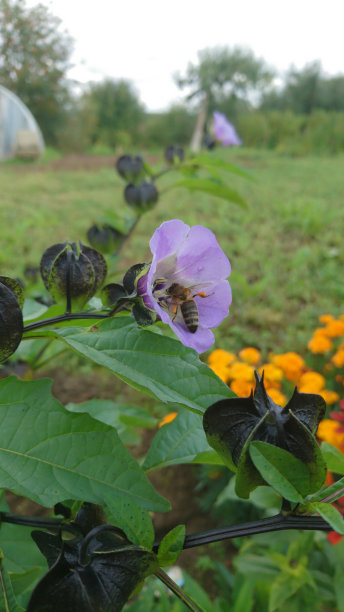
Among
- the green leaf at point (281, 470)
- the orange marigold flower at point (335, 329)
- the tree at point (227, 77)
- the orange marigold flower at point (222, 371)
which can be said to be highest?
the tree at point (227, 77)

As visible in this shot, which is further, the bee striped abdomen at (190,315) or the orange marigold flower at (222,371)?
the orange marigold flower at (222,371)

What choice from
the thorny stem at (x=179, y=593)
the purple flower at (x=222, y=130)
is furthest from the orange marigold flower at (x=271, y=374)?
the thorny stem at (x=179, y=593)

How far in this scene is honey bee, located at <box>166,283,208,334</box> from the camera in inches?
16.2

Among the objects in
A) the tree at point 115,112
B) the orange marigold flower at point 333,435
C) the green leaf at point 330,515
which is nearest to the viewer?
the green leaf at point 330,515

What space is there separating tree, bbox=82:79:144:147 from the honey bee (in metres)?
8.74

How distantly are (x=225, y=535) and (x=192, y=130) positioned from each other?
13.4 m

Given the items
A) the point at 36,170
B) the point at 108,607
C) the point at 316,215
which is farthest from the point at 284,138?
the point at 108,607

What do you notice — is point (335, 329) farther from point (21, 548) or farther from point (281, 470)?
point (281, 470)

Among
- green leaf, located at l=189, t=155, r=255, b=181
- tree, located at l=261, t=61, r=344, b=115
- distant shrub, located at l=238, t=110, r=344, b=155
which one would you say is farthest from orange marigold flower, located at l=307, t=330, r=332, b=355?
tree, located at l=261, t=61, r=344, b=115

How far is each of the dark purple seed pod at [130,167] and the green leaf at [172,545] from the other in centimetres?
84

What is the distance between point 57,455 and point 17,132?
18.9ft

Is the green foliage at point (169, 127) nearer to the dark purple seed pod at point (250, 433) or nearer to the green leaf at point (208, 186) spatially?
the green leaf at point (208, 186)

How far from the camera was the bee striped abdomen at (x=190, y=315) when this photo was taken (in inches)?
16.2

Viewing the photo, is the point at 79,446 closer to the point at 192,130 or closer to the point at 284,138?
the point at 284,138
